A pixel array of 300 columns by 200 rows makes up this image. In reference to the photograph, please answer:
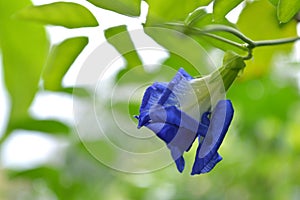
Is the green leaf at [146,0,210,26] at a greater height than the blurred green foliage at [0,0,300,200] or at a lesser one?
greater

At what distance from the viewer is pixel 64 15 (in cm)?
70

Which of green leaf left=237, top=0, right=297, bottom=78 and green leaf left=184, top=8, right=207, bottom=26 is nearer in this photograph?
green leaf left=184, top=8, right=207, bottom=26

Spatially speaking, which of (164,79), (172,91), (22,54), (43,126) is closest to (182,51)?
(164,79)

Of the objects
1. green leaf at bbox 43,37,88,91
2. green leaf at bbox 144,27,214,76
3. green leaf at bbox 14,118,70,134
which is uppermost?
green leaf at bbox 144,27,214,76

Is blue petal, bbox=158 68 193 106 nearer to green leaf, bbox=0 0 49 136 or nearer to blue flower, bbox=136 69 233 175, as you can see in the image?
blue flower, bbox=136 69 233 175

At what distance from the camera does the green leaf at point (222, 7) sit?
614 millimetres

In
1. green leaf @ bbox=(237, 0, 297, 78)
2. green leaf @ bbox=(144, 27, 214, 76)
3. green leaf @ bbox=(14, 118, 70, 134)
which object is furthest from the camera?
green leaf @ bbox=(14, 118, 70, 134)

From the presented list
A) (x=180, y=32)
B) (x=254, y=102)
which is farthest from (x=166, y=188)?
(x=180, y=32)

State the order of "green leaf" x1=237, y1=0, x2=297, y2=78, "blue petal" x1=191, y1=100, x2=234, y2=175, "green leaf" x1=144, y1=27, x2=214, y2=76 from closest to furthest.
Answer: "blue petal" x1=191, y1=100, x2=234, y2=175
"green leaf" x1=144, y1=27, x2=214, y2=76
"green leaf" x1=237, y1=0, x2=297, y2=78

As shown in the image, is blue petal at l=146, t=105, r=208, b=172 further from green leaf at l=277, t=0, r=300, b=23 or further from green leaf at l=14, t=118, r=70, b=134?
green leaf at l=14, t=118, r=70, b=134

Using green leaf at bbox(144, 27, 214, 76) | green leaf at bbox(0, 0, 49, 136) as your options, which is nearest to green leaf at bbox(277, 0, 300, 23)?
green leaf at bbox(144, 27, 214, 76)

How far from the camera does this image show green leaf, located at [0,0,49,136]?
95 cm

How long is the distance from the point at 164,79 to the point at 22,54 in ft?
0.91

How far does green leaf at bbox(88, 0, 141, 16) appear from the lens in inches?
24.6
